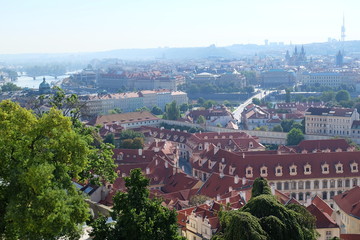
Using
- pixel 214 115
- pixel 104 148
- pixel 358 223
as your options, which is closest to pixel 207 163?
pixel 358 223

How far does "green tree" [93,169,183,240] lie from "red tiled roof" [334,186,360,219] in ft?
72.3

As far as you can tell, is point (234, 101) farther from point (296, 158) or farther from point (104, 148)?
point (104, 148)

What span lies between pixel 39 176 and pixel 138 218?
12.2 ft

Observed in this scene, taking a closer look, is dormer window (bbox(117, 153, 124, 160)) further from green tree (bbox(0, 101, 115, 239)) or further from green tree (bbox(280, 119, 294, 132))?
green tree (bbox(0, 101, 115, 239))

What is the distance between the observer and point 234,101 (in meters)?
151

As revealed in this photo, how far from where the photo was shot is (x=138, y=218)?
1831 centimetres

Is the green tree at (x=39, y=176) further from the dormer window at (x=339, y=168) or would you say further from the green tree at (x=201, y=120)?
the green tree at (x=201, y=120)

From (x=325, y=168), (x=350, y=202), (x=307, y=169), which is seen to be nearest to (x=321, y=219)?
(x=350, y=202)

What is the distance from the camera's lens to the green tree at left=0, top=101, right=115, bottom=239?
16.0 meters

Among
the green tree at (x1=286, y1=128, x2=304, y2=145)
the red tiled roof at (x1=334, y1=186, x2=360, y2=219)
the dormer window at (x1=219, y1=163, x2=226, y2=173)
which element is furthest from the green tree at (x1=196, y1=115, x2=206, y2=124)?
the red tiled roof at (x1=334, y1=186, x2=360, y2=219)

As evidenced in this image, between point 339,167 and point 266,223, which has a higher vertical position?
point 266,223

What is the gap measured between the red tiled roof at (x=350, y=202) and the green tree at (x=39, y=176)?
24.5m

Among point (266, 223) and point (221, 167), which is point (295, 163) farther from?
point (266, 223)

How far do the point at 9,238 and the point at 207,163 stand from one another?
38742 mm
